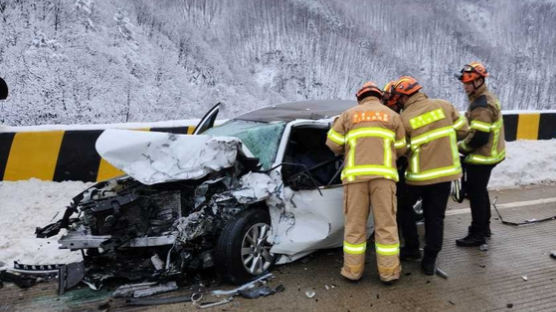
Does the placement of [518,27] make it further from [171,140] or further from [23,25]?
[171,140]

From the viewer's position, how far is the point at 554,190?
7.30 meters

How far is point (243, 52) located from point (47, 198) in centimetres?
872

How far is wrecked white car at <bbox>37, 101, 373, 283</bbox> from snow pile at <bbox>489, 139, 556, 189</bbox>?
462 cm

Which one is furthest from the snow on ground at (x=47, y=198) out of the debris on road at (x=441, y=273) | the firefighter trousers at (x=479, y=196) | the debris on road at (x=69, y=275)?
the debris on road at (x=441, y=273)

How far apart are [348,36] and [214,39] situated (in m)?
4.67

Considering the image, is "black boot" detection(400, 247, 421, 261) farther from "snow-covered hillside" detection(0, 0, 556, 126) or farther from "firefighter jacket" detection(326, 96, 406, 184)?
"snow-covered hillside" detection(0, 0, 556, 126)

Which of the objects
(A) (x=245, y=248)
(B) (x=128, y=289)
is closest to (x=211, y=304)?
(A) (x=245, y=248)

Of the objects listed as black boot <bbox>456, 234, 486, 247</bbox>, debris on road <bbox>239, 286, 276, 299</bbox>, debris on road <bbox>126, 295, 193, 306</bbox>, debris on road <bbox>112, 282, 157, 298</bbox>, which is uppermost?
debris on road <bbox>112, 282, 157, 298</bbox>

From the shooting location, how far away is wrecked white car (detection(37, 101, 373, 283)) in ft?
12.5

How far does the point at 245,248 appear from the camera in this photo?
396 centimetres

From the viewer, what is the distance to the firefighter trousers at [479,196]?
16.1 feet

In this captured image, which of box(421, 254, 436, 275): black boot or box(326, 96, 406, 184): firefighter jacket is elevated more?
box(326, 96, 406, 184): firefighter jacket

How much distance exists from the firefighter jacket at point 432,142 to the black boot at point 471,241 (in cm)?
109

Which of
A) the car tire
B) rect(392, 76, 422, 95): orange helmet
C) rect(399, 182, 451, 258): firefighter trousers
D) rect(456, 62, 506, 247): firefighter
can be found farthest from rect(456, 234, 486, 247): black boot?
the car tire
